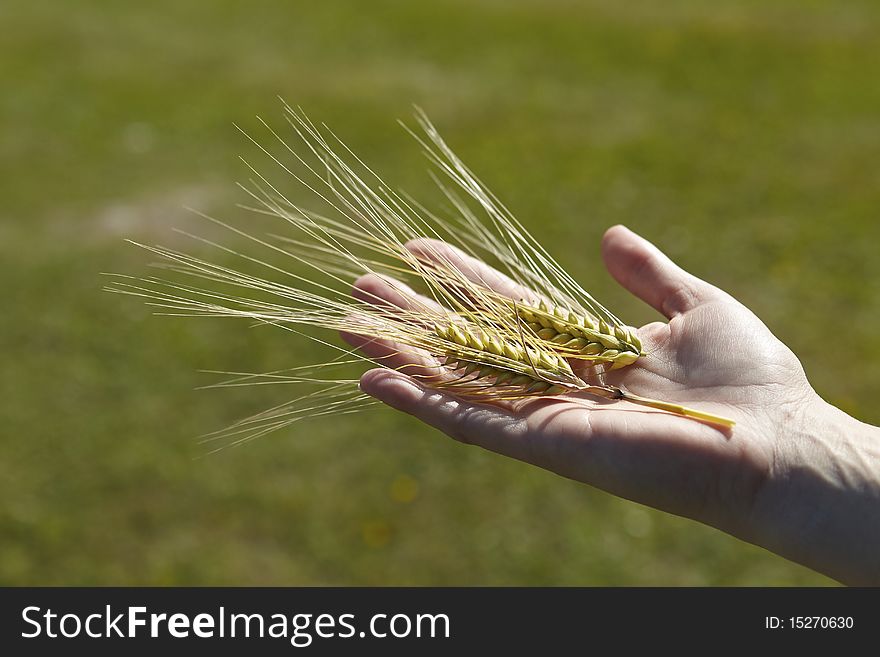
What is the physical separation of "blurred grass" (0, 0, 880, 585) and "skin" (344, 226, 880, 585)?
1.55 meters

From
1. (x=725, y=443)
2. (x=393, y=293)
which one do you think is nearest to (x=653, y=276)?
(x=725, y=443)

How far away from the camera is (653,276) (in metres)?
3.03

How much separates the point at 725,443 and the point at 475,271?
3.64 ft

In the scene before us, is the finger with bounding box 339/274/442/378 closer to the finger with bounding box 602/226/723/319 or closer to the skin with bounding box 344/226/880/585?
the skin with bounding box 344/226/880/585

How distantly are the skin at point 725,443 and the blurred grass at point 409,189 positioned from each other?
1.55 metres

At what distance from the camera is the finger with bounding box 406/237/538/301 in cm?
296

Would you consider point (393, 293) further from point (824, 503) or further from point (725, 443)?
point (824, 503)

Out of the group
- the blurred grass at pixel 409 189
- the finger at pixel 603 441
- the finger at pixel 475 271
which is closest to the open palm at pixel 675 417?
the finger at pixel 603 441

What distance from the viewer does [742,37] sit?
8.51 m

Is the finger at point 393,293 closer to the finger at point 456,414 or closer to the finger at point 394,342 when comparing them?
the finger at point 394,342

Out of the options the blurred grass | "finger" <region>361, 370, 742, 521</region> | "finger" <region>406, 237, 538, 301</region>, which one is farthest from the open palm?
the blurred grass

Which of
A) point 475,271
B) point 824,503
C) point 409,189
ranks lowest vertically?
point 824,503
